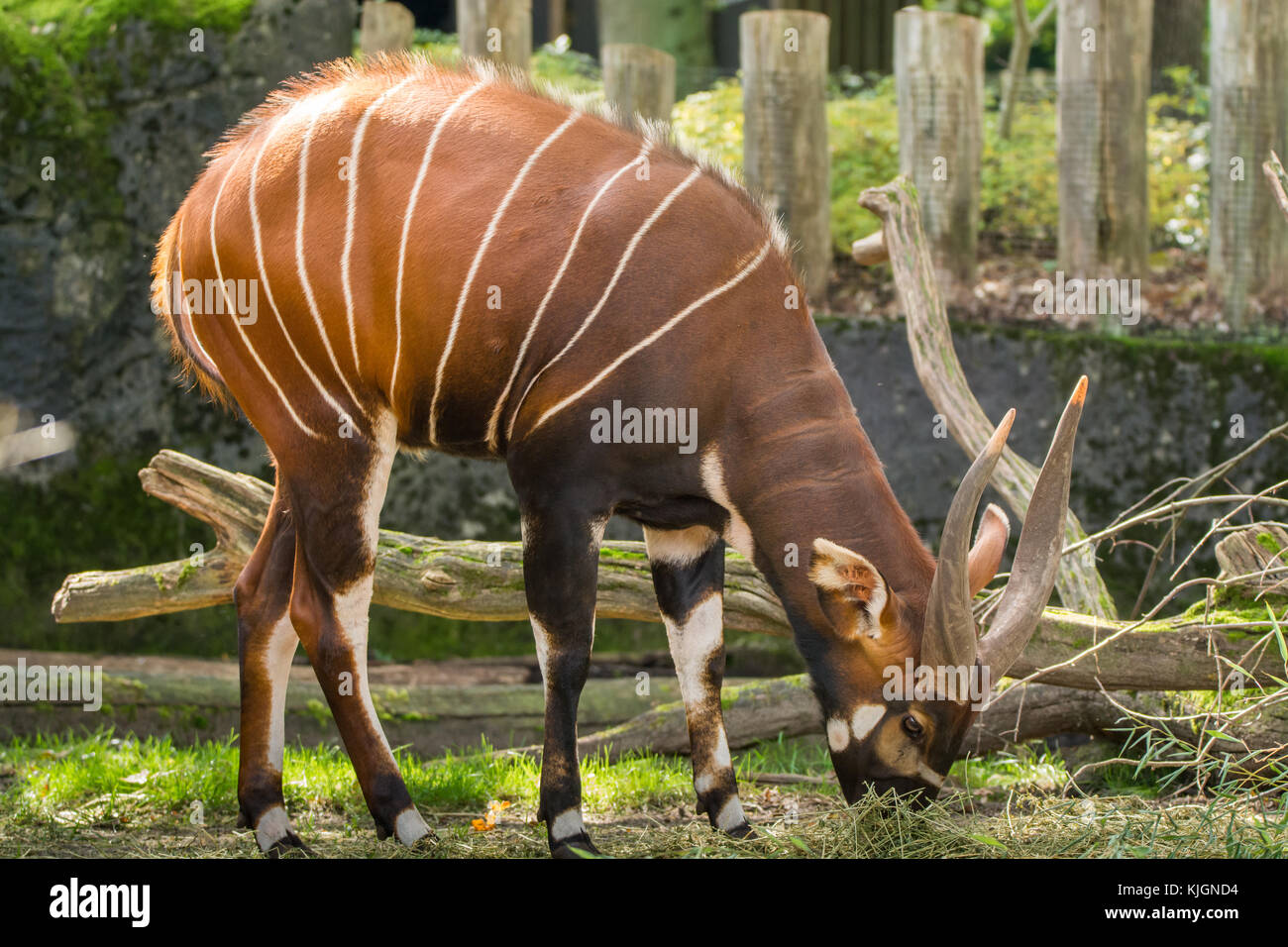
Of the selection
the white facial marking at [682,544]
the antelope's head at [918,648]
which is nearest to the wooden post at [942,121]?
the white facial marking at [682,544]

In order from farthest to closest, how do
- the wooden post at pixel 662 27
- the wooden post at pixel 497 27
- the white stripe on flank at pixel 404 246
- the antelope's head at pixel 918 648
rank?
1. the wooden post at pixel 662 27
2. the wooden post at pixel 497 27
3. the white stripe on flank at pixel 404 246
4. the antelope's head at pixel 918 648

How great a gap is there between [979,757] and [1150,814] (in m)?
1.73

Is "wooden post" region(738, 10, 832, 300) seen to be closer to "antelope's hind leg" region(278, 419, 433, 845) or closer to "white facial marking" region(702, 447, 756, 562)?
"white facial marking" region(702, 447, 756, 562)

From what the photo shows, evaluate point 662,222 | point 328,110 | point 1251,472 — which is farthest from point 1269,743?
point 328,110

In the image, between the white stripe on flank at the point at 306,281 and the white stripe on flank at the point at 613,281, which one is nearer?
the white stripe on flank at the point at 613,281

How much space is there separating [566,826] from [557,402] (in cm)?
127

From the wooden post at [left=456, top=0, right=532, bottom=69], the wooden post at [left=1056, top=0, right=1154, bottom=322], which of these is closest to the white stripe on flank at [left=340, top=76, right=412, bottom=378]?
the wooden post at [left=456, top=0, right=532, bottom=69]

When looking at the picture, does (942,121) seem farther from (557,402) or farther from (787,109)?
(557,402)

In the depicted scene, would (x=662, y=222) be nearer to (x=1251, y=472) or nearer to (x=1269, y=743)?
(x=1269, y=743)

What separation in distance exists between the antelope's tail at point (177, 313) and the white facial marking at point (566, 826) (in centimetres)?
186

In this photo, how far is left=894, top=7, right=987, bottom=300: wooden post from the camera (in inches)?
289

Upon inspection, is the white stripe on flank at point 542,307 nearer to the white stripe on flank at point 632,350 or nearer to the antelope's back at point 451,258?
the antelope's back at point 451,258

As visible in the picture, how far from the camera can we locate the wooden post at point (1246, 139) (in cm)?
743
